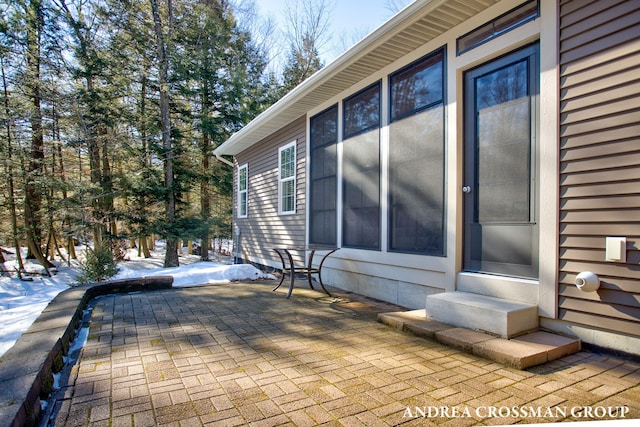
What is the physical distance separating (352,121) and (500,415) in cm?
398

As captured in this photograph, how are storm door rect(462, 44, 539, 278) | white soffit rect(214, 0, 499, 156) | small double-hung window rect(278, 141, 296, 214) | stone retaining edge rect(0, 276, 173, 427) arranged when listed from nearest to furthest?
stone retaining edge rect(0, 276, 173, 427) → storm door rect(462, 44, 539, 278) → white soffit rect(214, 0, 499, 156) → small double-hung window rect(278, 141, 296, 214)

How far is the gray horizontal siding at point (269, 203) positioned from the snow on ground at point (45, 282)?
1008 millimetres

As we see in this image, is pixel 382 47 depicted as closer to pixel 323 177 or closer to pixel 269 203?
pixel 323 177

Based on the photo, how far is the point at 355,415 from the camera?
1.62 m

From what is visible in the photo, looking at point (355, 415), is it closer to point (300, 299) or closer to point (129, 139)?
point (300, 299)

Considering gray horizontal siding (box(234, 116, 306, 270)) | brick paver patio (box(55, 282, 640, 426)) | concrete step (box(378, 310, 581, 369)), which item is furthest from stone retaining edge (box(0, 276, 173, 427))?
gray horizontal siding (box(234, 116, 306, 270))

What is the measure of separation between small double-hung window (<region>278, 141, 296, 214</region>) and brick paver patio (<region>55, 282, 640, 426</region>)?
147 inches

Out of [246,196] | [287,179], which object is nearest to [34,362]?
[287,179]

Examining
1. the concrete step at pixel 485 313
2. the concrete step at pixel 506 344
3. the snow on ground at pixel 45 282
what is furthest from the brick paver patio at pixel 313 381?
the snow on ground at pixel 45 282

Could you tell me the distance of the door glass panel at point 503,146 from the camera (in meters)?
2.81

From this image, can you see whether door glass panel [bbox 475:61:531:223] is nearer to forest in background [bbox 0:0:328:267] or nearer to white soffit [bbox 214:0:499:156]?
white soffit [bbox 214:0:499:156]

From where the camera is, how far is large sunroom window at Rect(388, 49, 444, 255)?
3.54 metres

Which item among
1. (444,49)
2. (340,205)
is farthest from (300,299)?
(444,49)

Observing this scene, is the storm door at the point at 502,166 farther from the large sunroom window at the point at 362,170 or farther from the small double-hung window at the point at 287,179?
the small double-hung window at the point at 287,179
